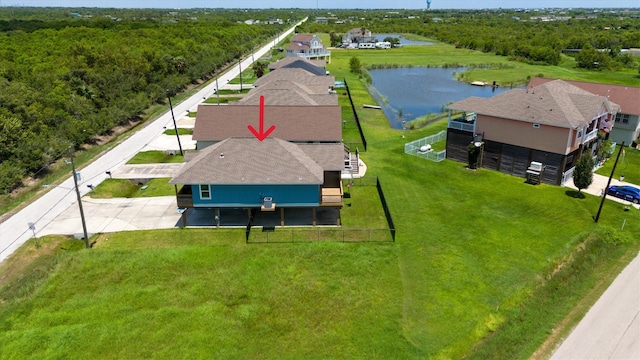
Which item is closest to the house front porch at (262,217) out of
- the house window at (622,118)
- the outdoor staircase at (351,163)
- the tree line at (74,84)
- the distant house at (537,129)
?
the outdoor staircase at (351,163)

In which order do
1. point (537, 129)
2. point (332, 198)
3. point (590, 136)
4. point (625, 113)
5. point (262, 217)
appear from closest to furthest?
point (332, 198), point (262, 217), point (537, 129), point (590, 136), point (625, 113)

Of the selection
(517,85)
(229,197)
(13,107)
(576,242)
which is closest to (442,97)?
(517,85)

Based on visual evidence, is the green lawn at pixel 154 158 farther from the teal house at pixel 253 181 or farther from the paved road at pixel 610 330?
the paved road at pixel 610 330

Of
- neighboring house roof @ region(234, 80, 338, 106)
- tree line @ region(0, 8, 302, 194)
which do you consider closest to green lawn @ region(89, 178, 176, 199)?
tree line @ region(0, 8, 302, 194)

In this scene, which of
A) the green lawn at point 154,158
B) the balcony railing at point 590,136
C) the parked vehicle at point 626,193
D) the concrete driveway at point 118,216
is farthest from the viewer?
the green lawn at point 154,158

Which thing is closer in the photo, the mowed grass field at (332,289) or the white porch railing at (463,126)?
the mowed grass field at (332,289)

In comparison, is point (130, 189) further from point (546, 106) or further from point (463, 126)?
point (546, 106)

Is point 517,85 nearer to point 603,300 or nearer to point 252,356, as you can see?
point 603,300

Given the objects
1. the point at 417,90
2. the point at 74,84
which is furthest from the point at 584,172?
the point at 74,84
